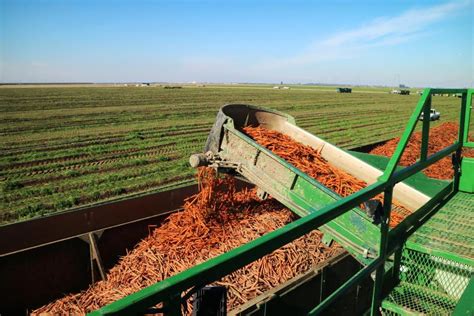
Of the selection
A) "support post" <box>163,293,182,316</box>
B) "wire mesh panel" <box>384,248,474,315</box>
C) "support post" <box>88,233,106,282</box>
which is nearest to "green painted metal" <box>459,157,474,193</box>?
"wire mesh panel" <box>384,248,474,315</box>

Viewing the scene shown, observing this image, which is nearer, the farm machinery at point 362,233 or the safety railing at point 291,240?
the safety railing at point 291,240

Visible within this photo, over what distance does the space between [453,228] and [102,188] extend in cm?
746

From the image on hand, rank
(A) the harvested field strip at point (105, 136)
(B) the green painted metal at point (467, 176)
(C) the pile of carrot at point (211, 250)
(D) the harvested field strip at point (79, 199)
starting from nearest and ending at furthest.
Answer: (B) the green painted metal at point (467, 176) → (C) the pile of carrot at point (211, 250) → (D) the harvested field strip at point (79, 199) → (A) the harvested field strip at point (105, 136)

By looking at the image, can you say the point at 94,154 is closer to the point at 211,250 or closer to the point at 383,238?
the point at 211,250

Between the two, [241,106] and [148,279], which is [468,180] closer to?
[241,106]

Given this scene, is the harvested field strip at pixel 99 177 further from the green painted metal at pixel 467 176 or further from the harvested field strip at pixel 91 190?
the green painted metal at pixel 467 176

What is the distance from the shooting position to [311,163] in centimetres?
483

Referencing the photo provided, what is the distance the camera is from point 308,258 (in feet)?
15.2

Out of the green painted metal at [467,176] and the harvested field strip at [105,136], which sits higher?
the green painted metal at [467,176]

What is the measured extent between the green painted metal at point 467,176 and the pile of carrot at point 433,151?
14.4ft

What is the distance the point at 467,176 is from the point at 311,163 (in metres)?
1.75

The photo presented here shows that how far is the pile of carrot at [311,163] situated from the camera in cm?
444

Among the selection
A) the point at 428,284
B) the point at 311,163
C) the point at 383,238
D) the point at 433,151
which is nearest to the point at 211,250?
the point at 311,163

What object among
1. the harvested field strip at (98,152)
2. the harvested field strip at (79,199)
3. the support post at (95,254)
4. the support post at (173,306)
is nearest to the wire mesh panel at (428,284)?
the support post at (173,306)
